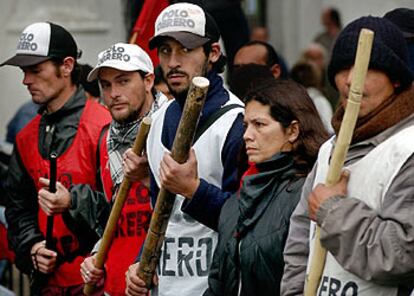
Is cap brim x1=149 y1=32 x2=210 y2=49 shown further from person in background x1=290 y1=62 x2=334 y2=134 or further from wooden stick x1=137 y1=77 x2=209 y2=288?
person in background x1=290 y1=62 x2=334 y2=134

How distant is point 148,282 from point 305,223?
1.31 m

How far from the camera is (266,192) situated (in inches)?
237

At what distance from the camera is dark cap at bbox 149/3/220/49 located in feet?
21.6

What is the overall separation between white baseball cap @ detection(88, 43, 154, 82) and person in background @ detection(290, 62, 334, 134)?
3.42 m

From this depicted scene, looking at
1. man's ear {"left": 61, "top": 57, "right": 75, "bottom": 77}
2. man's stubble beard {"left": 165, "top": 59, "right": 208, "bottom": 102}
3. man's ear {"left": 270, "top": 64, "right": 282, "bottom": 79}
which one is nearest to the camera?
man's stubble beard {"left": 165, "top": 59, "right": 208, "bottom": 102}

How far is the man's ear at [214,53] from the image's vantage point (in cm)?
672

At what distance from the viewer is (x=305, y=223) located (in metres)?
5.65

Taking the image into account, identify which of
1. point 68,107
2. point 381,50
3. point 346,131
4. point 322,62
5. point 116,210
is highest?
point 381,50

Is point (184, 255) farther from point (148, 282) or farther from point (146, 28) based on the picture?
point (146, 28)

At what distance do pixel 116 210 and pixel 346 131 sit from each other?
2.12 metres

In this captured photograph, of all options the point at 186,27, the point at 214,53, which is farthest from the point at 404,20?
the point at 186,27

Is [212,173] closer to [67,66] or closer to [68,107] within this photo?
[68,107]

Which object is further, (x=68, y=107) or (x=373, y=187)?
(x=68, y=107)

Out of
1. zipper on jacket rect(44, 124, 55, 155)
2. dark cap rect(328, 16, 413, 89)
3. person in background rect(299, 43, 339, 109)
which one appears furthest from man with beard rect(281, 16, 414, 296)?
person in background rect(299, 43, 339, 109)
